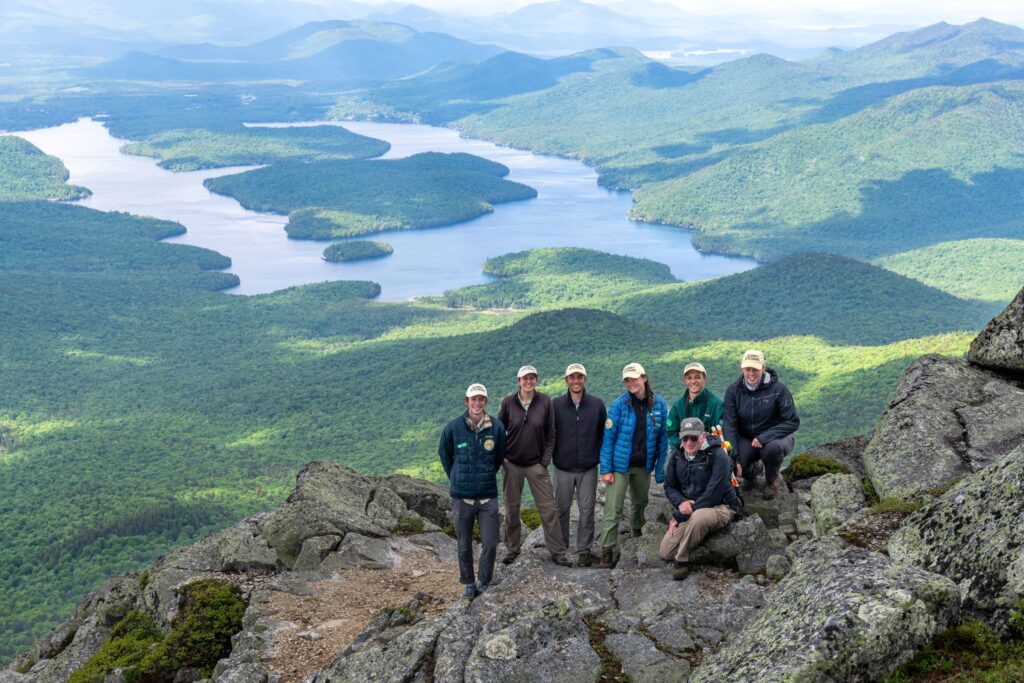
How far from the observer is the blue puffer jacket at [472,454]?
55.6ft

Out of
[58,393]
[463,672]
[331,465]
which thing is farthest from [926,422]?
[58,393]

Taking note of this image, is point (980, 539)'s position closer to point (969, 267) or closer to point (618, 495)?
point (618, 495)

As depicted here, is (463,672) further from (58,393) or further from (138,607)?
(58,393)

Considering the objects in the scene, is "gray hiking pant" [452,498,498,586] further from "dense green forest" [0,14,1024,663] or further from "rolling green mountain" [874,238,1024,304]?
"rolling green mountain" [874,238,1024,304]

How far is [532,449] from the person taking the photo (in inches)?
698

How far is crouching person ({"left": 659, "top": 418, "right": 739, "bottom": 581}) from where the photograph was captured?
16656 millimetres

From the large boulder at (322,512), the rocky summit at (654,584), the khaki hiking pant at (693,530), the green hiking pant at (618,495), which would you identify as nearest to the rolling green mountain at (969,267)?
the large boulder at (322,512)

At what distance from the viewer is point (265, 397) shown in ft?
334

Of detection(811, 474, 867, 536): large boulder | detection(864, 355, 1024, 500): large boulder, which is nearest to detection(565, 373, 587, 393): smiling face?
detection(811, 474, 867, 536): large boulder

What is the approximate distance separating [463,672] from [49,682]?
11.7 m

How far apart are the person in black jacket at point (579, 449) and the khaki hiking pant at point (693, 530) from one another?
77.0 inches

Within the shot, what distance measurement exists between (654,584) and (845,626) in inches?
238

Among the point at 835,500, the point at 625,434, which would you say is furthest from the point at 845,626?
the point at 625,434

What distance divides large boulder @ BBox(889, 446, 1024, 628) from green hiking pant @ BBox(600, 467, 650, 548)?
5.45 meters
